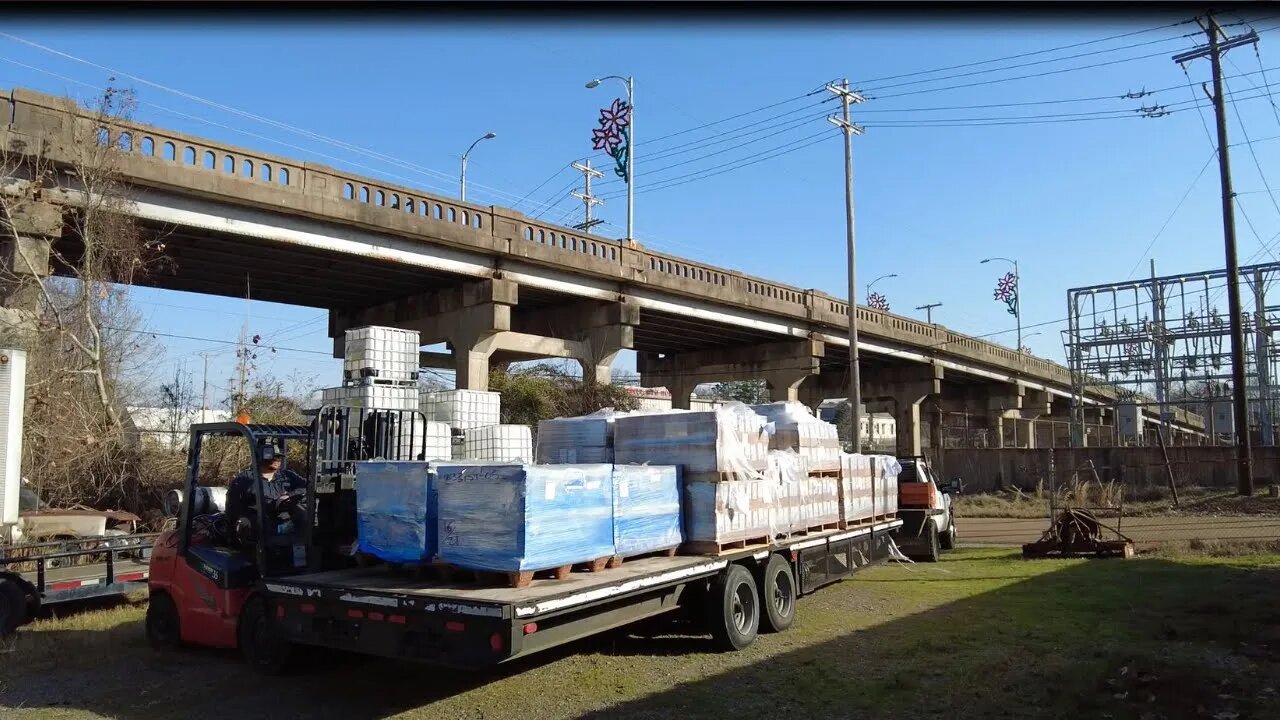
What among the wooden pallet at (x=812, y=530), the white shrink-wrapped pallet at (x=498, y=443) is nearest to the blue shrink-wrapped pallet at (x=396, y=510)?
the wooden pallet at (x=812, y=530)

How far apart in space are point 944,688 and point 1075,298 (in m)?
37.2

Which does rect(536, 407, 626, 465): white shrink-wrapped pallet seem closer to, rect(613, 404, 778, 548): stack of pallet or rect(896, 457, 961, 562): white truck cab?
rect(613, 404, 778, 548): stack of pallet

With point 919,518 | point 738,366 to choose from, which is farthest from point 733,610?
point 738,366

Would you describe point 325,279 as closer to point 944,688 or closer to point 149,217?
point 149,217

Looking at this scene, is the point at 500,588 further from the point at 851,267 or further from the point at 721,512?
the point at 851,267

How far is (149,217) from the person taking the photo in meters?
17.7

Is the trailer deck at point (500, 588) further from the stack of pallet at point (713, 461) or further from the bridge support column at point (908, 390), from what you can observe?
the bridge support column at point (908, 390)

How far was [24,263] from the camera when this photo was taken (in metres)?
16.0

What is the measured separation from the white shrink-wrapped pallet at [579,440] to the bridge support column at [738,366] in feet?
90.4

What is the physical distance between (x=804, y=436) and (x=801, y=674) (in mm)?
3601

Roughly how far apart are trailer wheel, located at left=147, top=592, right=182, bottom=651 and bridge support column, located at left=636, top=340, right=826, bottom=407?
29146 mm

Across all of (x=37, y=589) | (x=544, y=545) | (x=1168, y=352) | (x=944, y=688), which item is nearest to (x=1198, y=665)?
(x=944, y=688)

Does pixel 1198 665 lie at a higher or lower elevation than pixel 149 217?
lower

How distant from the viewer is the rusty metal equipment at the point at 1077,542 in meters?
15.7
